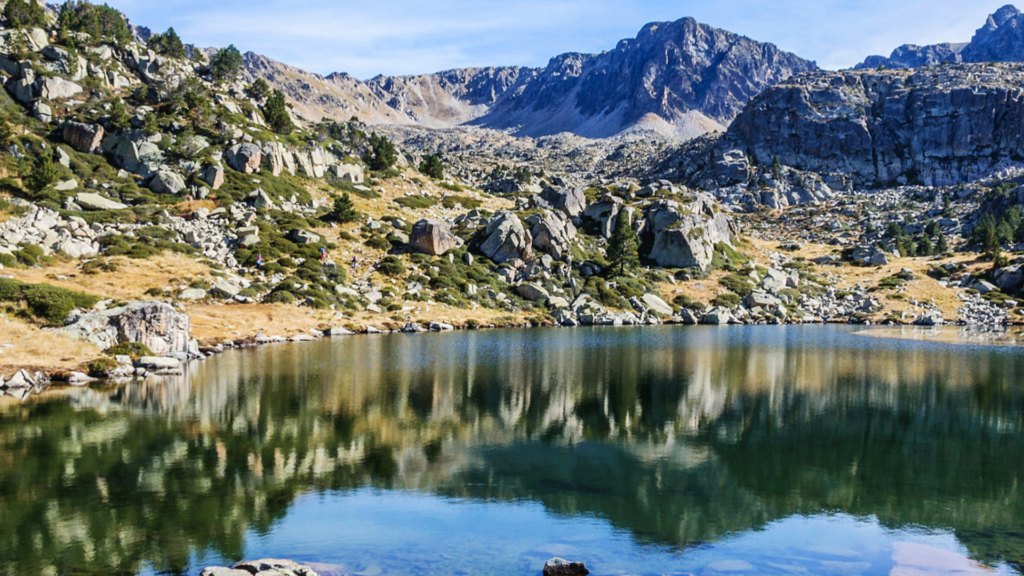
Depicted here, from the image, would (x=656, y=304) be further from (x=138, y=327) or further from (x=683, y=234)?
(x=138, y=327)

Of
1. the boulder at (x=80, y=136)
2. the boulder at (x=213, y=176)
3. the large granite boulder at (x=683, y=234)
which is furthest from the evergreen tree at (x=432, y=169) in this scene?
the boulder at (x=80, y=136)

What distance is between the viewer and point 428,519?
16312 mm

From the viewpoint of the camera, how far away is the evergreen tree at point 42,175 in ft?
226

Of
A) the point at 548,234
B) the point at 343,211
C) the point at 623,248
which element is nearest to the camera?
the point at 343,211

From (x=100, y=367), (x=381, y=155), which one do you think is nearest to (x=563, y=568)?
(x=100, y=367)

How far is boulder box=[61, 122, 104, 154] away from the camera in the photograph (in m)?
83.6

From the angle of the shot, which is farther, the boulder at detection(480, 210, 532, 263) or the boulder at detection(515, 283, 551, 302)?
the boulder at detection(480, 210, 532, 263)

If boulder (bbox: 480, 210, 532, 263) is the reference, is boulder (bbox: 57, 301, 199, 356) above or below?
below

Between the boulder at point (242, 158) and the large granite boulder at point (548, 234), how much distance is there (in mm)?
46616

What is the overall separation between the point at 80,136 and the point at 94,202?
18.6m

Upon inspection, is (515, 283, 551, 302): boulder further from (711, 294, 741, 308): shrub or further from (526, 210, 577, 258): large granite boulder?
(711, 294, 741, 308): shrub

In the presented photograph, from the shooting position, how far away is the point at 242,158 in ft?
307

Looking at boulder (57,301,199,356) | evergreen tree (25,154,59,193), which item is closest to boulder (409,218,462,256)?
boulder (57,301,199,356)

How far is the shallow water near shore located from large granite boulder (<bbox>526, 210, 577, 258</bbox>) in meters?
54.8
